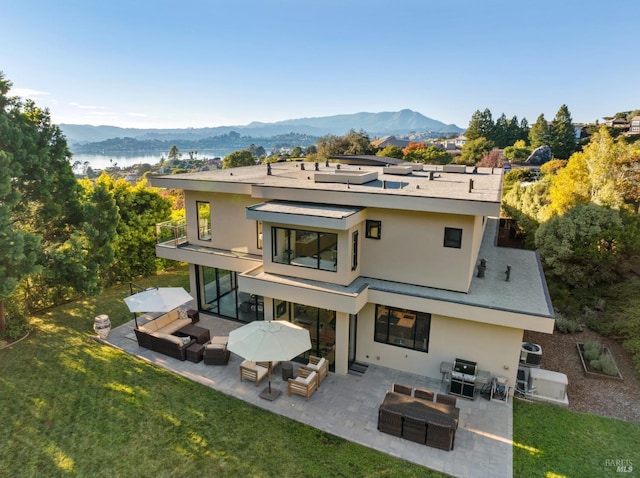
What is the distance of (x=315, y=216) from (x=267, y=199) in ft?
12.1

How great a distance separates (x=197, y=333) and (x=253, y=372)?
3666 mm

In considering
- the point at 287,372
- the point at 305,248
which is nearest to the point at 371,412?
the point at 287,372

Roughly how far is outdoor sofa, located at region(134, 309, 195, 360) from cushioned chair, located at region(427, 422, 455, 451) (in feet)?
28.9

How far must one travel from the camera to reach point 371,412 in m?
10.9

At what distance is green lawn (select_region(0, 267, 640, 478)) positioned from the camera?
898 centimetres

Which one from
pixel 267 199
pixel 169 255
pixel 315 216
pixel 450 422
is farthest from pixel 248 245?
pixel 450 422

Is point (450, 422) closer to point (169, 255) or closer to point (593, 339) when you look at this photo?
point (593, 339)

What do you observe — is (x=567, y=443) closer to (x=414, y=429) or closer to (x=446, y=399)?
(x=446, y=399)

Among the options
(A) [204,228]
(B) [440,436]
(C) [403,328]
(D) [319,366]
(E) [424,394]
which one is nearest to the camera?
(B) [440,436]

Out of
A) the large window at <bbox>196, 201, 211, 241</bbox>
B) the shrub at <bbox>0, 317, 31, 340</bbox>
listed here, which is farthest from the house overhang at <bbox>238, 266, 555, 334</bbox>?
the shrub at <bbox>0, 317, 31, 340</bbox>

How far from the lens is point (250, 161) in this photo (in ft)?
279

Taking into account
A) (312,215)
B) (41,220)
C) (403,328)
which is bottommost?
(403,328)

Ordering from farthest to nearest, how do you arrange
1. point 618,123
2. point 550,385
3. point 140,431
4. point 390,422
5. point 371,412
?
point 618,123 < point 550,385 < point 371,412 < point 140,431 < point 390,422

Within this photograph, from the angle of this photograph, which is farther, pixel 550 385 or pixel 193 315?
pixel 193 315
